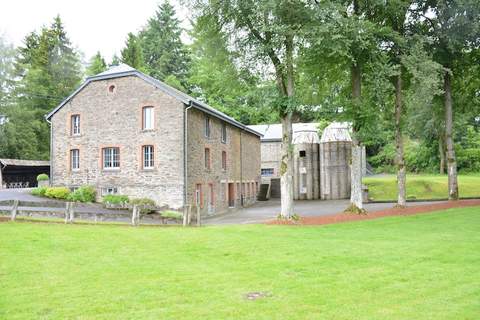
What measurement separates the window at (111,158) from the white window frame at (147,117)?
2.25 m

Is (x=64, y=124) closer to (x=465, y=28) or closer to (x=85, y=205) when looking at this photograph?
(x=85, y=205)

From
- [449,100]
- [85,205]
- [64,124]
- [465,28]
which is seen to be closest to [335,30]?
[465,28]

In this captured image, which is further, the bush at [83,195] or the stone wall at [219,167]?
the stone wall at [219,167]

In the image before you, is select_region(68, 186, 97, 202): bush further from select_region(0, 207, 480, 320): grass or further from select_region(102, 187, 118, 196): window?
select_region(0, 207, 480, 320): grass

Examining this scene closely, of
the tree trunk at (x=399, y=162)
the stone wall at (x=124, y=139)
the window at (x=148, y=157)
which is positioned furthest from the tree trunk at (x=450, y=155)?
the window at (x=148, y=157)

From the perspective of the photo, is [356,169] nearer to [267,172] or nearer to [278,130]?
[267,172]

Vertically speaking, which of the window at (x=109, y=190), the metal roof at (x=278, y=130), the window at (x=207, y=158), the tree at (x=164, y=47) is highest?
the tree at (x=164, y=47)

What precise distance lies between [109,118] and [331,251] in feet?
62.3

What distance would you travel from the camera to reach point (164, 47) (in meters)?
62.1

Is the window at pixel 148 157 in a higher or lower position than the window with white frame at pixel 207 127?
lower

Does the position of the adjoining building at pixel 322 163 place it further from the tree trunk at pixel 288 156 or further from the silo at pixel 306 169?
the tree trunk at pixel 288 156

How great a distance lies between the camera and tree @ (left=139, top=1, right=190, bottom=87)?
60.2m

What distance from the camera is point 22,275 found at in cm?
770

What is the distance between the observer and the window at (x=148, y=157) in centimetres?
2523
